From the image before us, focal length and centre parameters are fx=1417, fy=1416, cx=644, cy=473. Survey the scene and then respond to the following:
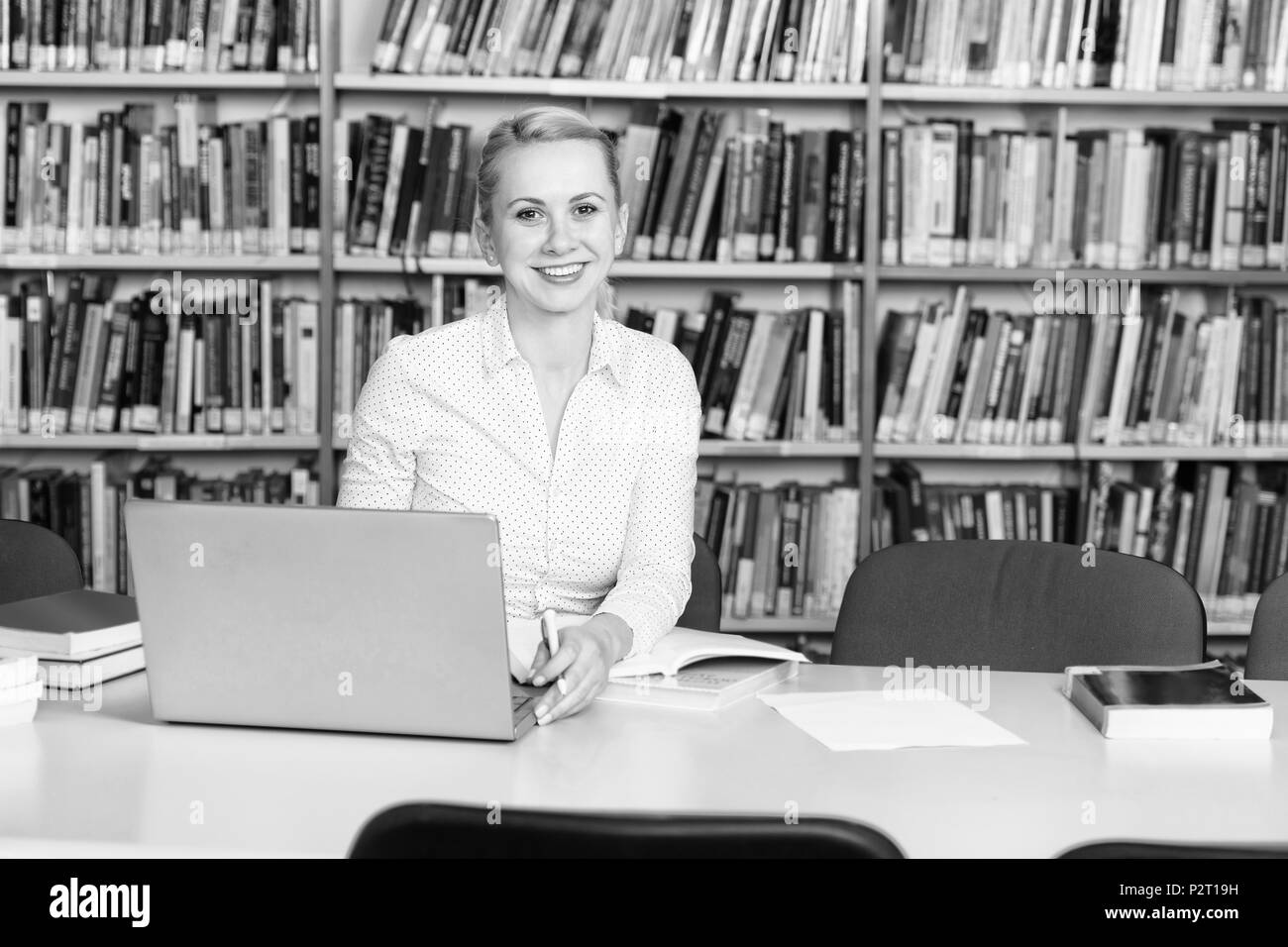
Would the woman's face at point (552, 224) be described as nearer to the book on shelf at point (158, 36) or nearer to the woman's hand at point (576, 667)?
the woman's hand at point (576, 667)

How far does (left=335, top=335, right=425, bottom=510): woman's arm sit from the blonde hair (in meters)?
0.26

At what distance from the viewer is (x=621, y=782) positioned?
1158 millimetres

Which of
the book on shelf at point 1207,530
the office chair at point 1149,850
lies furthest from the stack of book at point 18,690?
the book on shelf at point 1207,530

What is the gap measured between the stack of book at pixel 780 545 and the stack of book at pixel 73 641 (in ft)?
5.66

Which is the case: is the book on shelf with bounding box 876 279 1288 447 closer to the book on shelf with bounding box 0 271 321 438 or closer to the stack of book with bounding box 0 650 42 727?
the book on shelf with bounding box 0 271 321 438

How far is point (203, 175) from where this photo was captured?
9.87 feet

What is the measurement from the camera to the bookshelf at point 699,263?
9.84 feet

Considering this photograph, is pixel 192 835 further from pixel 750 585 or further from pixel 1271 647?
pixel 750 585

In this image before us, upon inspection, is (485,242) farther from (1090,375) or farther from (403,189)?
(1090,375)

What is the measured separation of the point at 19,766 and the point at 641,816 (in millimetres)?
639

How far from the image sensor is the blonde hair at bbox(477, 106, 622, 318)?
72.9 inches

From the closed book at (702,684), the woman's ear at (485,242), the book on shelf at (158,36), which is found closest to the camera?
the closed book at (702,684)
